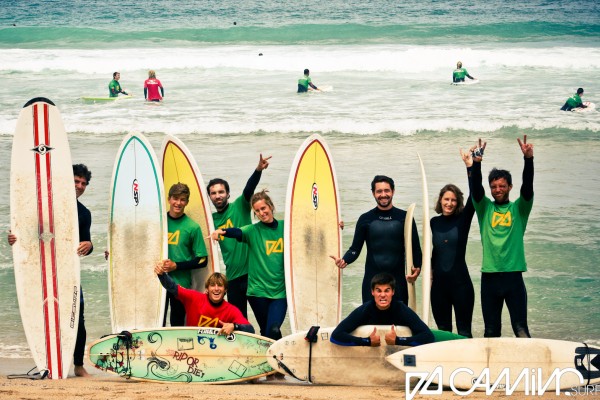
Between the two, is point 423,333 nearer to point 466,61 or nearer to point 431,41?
point 466,61

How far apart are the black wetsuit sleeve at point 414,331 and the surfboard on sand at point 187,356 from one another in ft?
2.69

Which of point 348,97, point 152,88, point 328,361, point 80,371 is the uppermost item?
point 152,88

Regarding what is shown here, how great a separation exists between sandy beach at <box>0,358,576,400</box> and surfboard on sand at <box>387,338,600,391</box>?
132 millimetres

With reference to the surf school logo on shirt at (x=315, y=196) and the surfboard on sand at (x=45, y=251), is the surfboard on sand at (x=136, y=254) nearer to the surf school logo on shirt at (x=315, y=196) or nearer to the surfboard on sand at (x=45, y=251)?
Answer: the surfboard on sand at (x=45, y=251)

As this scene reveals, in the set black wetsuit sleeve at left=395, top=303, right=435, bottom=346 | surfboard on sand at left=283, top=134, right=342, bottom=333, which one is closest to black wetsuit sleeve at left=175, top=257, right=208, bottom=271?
surfboard on sand at left=283, top=134, right=342, bottom=333

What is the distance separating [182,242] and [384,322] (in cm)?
139

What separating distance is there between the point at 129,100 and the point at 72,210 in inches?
556

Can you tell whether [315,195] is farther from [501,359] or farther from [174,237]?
[501,359]

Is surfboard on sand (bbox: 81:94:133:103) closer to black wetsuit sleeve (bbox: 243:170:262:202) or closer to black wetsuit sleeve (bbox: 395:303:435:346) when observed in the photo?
black wetsuit sleeve (bbox: 243:170:262:202)

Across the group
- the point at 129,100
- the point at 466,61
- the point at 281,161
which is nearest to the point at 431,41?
the point at 466,61

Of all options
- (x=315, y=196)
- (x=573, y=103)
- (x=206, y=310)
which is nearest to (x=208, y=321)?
(x=206, y=310)

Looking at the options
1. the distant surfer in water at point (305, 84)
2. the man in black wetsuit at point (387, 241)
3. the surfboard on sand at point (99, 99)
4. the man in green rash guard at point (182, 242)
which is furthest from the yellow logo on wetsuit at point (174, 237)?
the distant surfer in water at point (305, 84)

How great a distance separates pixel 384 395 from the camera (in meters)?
4.95

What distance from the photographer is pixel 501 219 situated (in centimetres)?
554
